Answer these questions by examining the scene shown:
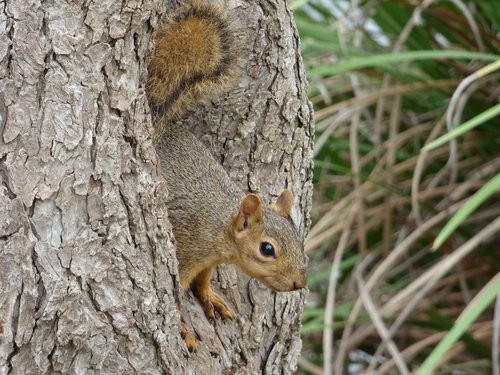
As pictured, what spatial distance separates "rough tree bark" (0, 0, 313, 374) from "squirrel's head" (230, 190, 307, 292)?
255 mm

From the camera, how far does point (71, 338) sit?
1562 millimetres

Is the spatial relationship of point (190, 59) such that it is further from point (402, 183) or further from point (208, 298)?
point (402, 183)

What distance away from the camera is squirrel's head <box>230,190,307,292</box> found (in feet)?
6.37

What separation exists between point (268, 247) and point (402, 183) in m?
1.27

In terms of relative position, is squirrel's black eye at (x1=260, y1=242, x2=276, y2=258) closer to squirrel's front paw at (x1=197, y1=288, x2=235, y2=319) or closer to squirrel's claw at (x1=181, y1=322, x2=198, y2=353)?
squirrel's front paw at (x1=197, y1=288, x2=235, y2=319)

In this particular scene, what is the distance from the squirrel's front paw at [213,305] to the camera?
196cm

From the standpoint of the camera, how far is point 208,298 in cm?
197

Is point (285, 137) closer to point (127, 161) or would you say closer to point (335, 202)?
point (127, 161)

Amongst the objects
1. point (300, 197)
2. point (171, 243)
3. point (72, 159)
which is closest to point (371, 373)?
point (300, 197)

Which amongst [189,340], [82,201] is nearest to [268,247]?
[189,340]

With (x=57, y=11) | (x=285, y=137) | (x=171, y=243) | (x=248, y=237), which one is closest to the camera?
(x=57, y=11)

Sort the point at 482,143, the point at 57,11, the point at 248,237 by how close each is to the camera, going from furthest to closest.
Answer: the point at 482,143, the point at 248,237, the point at 57,11

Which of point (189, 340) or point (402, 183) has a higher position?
point (402, 183)

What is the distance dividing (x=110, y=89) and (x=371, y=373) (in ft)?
5.01
